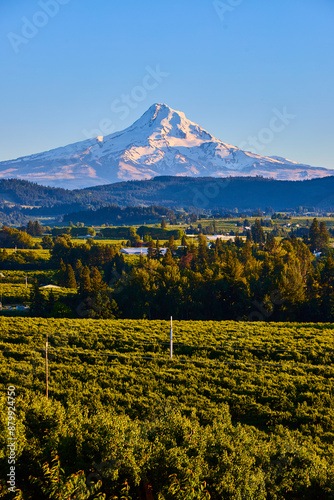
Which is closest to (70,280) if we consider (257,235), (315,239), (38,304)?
(38,304)

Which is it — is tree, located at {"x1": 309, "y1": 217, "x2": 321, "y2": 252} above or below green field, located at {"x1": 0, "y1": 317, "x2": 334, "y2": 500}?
above

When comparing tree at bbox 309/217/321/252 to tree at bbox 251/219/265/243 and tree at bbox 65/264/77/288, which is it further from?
tree at bbox 65/264/77/288

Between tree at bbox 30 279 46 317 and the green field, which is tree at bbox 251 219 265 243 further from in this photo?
the green field

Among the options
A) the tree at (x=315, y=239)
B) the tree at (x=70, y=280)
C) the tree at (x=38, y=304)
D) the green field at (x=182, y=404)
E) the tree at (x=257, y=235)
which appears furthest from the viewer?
the tree at (x=257, y=235)

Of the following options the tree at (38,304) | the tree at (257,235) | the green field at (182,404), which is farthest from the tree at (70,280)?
the tree at (257,235)

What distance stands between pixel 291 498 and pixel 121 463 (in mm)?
4851

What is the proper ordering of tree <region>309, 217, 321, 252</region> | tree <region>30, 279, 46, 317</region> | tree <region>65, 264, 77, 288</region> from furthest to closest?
tree <region>309, 217, 321, 252</region> → tree <region>65, 264, 77, 288</region> → tree <region>30, 279, 46, 317</region>

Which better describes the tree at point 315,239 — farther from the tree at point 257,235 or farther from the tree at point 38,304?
the tree at point 38,304

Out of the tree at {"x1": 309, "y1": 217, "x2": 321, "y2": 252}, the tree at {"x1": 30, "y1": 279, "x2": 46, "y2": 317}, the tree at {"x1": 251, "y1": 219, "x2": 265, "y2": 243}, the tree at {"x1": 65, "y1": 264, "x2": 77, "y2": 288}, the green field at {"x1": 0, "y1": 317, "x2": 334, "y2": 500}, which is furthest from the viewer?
the tree at {"x1": 251, "y1": 219, "x2": 265, "y2": 243}

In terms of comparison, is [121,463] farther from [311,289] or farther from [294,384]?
[311,289]

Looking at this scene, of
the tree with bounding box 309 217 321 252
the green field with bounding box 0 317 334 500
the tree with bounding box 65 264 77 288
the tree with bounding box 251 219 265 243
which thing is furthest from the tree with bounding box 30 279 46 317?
the tree with bounding box 251 219 265 243

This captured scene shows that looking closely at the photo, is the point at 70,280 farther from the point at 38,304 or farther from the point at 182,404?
the point at 182,404

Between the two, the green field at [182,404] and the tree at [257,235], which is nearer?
the green field at [182,404]

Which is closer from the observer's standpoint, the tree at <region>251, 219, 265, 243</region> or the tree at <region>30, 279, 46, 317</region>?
the tree at <region>30, 279, 46, 317</region>
